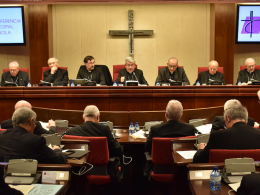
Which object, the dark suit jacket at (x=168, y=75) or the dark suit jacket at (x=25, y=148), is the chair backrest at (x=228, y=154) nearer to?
the dark suit jacket at (x=25, y=148)

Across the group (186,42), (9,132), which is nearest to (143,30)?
(186,42)

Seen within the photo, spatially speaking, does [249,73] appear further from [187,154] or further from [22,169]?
[22,169]

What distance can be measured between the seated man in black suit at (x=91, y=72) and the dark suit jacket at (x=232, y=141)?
4283 millimetres

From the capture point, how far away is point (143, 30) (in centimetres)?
789

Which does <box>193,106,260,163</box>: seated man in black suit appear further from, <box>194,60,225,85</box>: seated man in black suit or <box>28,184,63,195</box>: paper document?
<box>194,60,225,85</box>: seated man in black suit

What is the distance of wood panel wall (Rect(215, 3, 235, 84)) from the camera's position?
7379 mm

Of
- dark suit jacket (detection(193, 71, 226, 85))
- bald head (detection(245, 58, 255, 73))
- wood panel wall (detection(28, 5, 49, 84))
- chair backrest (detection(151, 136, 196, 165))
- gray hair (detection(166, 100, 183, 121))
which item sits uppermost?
wood panel wall (detection(28, 5, 49, 84))

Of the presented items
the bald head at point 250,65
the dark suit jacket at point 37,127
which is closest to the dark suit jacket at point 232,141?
the dark suit jacket at point 37,127

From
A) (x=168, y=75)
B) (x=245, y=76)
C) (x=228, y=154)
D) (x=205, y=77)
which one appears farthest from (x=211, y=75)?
(x=228, y=154)

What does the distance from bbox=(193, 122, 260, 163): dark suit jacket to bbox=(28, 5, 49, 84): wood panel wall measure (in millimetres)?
6094

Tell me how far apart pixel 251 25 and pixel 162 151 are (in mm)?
5922

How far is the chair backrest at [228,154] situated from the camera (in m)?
2.05

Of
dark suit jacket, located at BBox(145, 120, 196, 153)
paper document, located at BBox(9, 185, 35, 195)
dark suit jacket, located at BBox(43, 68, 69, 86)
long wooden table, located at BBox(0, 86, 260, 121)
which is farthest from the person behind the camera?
Answer: dark suit jacket, located at BBox(43, 68, 69, 86)

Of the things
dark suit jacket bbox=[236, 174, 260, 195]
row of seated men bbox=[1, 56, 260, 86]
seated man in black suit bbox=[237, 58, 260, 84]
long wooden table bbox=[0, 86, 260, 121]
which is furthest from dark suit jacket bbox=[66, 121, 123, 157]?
seated man in black suit bbox=[237, 58, 260, 84]
